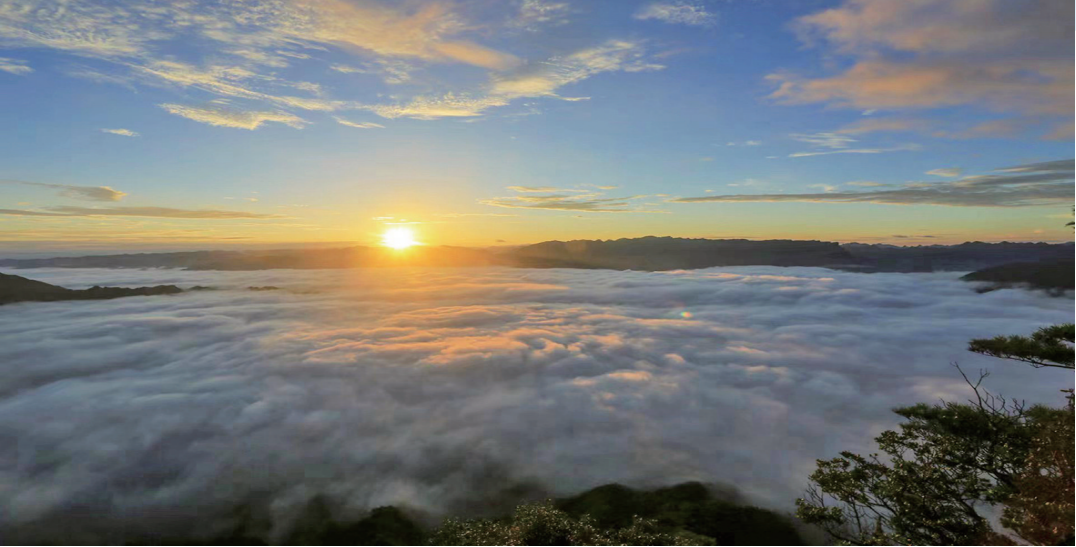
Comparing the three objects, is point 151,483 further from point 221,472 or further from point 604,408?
point 604,408

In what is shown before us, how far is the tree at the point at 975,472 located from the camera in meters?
19.1

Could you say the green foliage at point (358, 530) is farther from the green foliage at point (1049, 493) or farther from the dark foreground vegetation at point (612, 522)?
the green foliage at point (1049, 493)

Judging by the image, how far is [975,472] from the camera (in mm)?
25281

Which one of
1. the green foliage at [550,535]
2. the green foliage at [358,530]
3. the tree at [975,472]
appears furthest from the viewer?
the green foliage at [358,530]

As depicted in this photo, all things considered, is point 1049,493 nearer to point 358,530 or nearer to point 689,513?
point 689,513

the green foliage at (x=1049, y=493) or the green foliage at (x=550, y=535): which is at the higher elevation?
the green foliage at (x=1049, y=493)

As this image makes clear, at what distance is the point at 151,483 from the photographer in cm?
7419

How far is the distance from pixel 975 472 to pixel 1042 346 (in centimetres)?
814

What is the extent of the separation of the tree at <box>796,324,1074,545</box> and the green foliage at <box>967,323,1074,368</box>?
3cm

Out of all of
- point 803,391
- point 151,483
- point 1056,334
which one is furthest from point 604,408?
point 1056,334

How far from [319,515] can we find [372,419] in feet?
136

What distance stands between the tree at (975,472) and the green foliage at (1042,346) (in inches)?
1.3

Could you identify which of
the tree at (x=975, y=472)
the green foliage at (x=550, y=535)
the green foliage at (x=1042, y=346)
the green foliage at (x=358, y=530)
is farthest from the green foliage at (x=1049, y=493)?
the green foliage at (x=358, y=530)

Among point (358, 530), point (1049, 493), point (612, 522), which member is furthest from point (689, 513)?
point (1049, 493)
